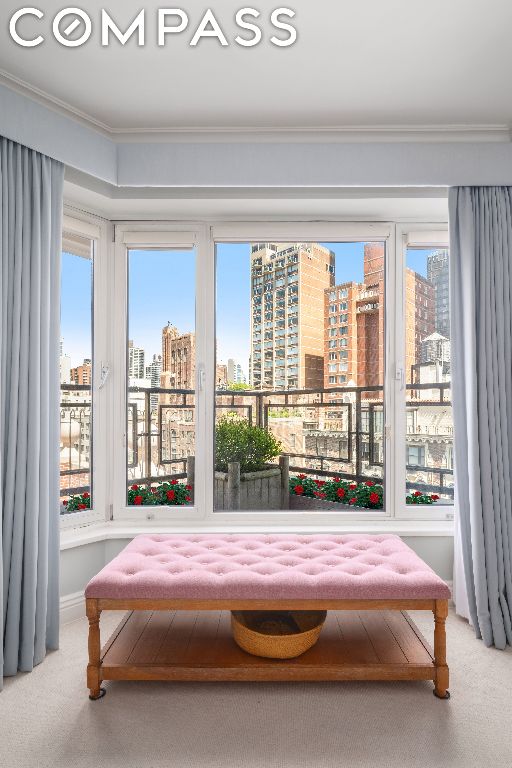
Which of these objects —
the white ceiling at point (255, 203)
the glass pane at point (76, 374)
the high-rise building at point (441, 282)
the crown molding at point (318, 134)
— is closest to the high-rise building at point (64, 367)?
the glass pane at point (76, 374)

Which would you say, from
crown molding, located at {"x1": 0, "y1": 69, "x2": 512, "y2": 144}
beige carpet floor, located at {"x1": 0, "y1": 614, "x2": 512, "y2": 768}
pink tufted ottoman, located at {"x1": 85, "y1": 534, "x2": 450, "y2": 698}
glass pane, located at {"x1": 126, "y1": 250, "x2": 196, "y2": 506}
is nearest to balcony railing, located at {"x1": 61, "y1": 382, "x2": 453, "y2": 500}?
glass pane, located at {"x1": 126, "y1": 250, "x2": 196, "y2": 506}

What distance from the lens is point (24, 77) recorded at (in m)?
2.44

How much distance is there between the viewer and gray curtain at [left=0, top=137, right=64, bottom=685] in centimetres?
239

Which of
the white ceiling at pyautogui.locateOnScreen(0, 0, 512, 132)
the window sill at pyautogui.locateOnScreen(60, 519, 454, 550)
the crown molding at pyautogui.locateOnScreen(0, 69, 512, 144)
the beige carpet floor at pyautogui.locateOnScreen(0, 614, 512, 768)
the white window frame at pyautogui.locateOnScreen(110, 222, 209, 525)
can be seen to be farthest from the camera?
the white window frame at pyautogui.locateOnScreen(110, 222, 209, 525)

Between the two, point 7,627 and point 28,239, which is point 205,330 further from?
point 7,627

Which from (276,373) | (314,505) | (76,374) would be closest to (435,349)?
(276,373)

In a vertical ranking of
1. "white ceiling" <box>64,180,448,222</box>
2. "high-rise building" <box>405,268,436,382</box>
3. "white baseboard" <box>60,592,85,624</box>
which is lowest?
"white baseboard" <box>60,592,85,624</box>

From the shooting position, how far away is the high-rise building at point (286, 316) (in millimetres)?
3338

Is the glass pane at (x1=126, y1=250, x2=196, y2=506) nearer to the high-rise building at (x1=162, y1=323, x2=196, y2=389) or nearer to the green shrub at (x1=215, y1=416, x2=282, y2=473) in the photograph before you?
the high-rise building at (x1=162, y1=323, x2=196, y2=389)

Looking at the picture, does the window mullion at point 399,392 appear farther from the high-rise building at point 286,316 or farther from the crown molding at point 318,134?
the crown molding at point 318,134

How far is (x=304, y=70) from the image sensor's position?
2393 mm

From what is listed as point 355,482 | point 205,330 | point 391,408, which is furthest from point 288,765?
point 205,330

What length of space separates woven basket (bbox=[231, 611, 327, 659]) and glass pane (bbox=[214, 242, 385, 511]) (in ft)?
3.05

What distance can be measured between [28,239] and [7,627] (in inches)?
68.7
